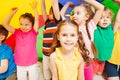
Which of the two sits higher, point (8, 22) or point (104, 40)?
point (8, 22)

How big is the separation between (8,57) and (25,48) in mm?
145

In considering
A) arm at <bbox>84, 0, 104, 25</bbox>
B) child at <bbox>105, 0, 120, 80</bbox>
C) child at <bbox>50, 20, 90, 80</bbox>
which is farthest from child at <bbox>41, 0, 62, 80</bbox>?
child at <bbox>105, 0, 120, 80</bbox>

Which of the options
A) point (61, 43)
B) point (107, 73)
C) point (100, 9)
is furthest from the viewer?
point (107, 73)

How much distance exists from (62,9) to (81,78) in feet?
1.57

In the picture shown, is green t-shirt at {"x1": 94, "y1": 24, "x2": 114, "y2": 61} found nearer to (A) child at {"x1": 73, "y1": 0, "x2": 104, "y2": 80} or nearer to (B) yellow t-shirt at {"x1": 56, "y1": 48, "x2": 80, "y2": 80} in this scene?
(A) child at {"x1": 73, "y1": 0, "x2": 104, "y2": 80}

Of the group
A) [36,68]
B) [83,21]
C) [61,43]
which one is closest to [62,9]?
[83,21]

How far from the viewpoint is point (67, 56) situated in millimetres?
1557

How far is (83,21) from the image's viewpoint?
1.70 m

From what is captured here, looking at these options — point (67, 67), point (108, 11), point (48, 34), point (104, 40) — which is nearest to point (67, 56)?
point (67, 67)

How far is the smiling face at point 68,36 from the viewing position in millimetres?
1520

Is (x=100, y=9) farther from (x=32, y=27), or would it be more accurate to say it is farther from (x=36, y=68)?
(x=36, y=68)

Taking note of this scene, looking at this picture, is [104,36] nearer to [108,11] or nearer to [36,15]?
[108,11]

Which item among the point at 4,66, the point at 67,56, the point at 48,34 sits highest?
the point at 48,34

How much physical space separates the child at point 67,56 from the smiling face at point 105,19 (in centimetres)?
24
